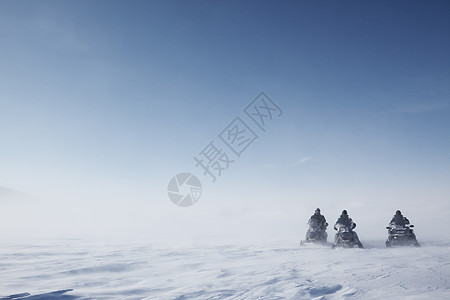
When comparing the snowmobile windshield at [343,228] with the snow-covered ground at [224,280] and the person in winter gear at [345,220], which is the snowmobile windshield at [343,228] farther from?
the snow-covered ground at [224,280]

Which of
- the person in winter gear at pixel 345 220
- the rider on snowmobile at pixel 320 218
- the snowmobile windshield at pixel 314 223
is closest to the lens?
the person in winter gear at pixel 345 220

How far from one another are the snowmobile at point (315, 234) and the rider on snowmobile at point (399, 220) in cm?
408

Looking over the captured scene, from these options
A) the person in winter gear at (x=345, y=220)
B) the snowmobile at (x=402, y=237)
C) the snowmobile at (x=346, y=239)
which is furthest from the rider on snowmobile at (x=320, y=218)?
the snowmobile at (x=402, y=237)

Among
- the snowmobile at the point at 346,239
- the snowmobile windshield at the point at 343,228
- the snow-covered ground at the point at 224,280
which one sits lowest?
the snow-covered ground at the point at 224,280

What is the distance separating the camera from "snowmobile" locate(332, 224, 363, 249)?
13.9 metres

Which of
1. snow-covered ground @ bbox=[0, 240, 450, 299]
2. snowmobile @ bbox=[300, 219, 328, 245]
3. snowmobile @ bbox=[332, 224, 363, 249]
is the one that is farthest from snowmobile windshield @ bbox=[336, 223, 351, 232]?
snow-covered ground @ bbox=[0, 240, 450, 299]

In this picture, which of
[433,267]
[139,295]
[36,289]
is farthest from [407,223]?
[36,289]

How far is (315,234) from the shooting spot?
16219 millimetres

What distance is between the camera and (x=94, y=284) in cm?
674

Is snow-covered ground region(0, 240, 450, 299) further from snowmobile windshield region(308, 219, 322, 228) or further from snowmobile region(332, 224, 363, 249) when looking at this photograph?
snowmobile windshield region(308, 219, 322, 228)

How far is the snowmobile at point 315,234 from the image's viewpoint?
1603cm

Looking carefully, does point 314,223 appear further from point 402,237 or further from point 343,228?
point 402,237

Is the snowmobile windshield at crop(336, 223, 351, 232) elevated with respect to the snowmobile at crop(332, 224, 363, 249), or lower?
elevated

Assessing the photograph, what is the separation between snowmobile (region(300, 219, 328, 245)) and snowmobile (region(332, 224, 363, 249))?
177 centimetres
